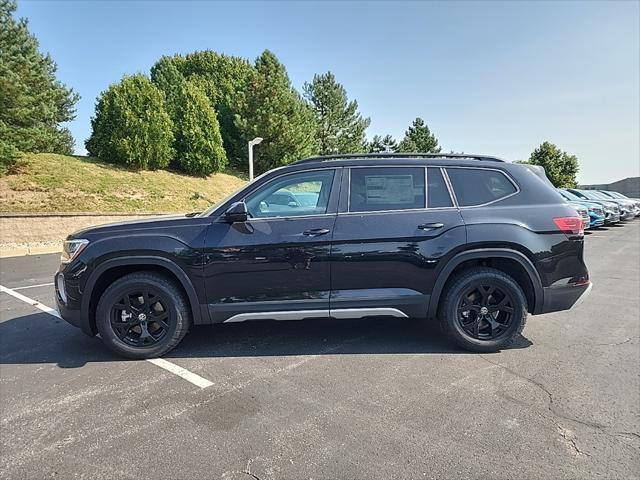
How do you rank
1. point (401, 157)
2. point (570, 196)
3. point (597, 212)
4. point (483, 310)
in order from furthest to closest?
1. point (570, 196)
2. point (597, 212)
3. point (401, 157)
4. point (483, 310)

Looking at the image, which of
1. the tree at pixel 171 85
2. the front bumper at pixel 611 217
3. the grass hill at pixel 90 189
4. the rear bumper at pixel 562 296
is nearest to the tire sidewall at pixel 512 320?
the rear bumper at pixel 562 296

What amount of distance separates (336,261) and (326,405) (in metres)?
1.24

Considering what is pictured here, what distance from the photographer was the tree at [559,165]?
4406 cm

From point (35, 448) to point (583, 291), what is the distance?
15.0ft

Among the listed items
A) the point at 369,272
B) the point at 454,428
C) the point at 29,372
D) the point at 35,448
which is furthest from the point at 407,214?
the point at 29,372

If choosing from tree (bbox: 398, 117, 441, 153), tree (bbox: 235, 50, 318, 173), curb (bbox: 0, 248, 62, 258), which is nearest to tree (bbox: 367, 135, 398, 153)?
tree (bbox: 398, 117, 441, 153)

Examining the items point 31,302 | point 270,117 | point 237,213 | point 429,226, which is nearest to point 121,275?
point 237,213

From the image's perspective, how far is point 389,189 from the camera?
3773mm

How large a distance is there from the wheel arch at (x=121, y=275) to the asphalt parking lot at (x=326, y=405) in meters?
0.47

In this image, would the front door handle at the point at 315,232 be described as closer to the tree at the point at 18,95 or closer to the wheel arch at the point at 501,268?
the wheel arch at the point at 501,268

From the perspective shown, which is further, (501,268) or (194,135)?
(194,135)

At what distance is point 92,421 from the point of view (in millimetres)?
2686

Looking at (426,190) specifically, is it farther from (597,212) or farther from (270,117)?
(270,117)

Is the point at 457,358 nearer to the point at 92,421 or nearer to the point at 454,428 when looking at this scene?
the point at 454,428
